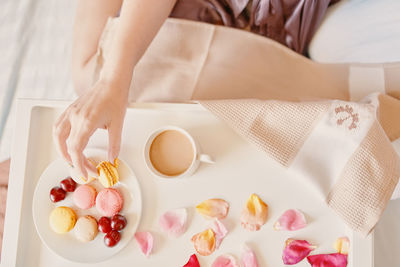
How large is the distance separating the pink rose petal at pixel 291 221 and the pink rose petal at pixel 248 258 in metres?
0.06

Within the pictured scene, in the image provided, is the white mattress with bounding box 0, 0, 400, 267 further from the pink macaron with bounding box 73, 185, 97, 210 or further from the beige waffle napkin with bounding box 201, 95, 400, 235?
the beige waffle napkin with bounding box 201, 95, 400, 235

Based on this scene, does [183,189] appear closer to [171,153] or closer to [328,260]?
[171,153]

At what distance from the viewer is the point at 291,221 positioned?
61 centimetres

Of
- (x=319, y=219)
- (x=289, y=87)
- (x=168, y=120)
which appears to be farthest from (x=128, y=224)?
(x=289, y=87)

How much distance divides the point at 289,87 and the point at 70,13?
29.8 inches

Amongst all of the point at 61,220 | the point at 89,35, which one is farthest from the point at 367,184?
the point at 89,35

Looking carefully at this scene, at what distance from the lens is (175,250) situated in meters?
0.62

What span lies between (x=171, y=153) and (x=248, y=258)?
22cm

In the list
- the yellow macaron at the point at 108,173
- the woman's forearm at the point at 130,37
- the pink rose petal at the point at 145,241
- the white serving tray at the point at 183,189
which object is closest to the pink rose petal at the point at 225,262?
the white serving tray at the point at 183,189

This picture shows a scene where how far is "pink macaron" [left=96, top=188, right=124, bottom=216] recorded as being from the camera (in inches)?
24.5

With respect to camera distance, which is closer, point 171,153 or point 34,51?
point 171,153

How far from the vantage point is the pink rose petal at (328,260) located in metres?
0.59

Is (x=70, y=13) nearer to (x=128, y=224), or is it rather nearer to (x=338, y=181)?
(x=128, y=224)

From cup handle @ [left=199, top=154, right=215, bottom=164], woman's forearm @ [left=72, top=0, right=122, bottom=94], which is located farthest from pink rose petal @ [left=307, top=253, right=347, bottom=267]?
woman's forearm @ [left=72, top=0, right=122, bottom=94]
